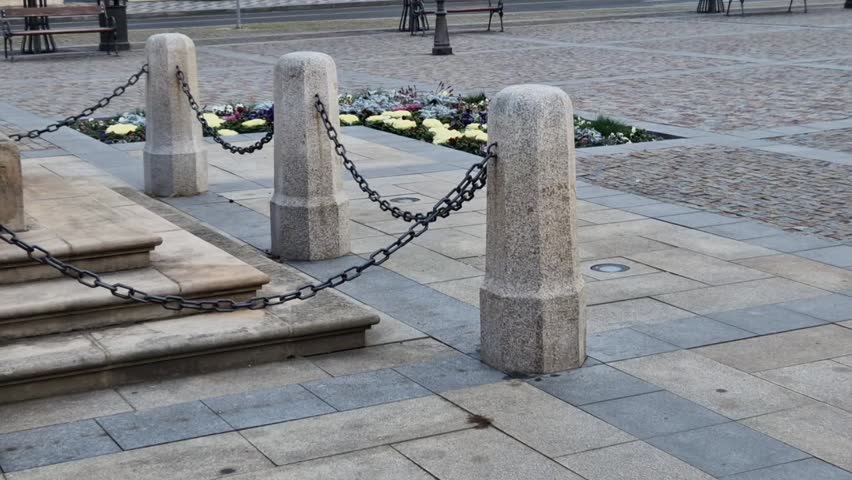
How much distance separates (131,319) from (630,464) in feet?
9.17

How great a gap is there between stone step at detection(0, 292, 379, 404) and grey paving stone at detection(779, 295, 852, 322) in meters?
2.46

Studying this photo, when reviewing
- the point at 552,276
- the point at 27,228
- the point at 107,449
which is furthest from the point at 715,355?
the point at 27,228

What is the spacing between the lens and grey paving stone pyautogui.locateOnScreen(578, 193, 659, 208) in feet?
33.0

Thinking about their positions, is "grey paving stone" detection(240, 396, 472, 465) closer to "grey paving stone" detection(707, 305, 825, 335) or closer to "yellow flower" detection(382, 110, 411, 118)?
"grey paving stone" detection(707, 305, 825, 335)

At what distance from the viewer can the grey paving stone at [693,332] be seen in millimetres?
6492

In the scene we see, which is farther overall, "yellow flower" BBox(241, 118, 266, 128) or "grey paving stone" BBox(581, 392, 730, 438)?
"yellow flower" BBox(241, 118, 266, 128)

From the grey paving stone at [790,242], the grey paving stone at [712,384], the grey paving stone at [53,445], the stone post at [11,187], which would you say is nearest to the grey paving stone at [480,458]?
the grey paving stone at [712,384]

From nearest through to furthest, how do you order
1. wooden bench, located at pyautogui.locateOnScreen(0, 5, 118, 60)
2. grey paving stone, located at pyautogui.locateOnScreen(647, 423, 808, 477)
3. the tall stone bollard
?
grey paving stone, located at pyautogui.locateOnScreen(647, 423, 808, 477), the tall stone bollard, wooden bench, located at pyautogui.locateOnScreen(0, 5, 118, 60)

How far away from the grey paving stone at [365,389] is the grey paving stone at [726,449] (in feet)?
4.02

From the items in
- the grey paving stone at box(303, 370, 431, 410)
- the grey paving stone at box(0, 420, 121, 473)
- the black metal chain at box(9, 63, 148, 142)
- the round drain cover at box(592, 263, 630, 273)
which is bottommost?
the grey paving stone at box(0, 420, 121, 473)

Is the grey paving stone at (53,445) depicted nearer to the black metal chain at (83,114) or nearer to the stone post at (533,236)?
the stone post at (533,236)

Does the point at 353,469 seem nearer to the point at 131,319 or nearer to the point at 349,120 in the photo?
the point at 131,319

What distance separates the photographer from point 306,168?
8297mm

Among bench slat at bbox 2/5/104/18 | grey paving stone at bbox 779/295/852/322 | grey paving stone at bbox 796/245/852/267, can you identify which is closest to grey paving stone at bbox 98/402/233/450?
grey paving stone at bbox 779/295/852/322
